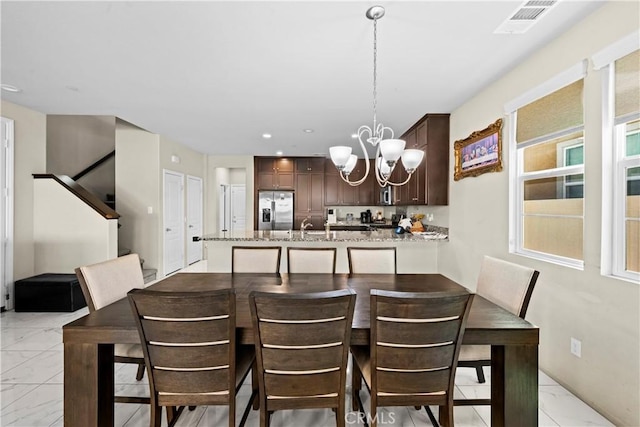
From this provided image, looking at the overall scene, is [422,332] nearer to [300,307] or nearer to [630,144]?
[300,307]

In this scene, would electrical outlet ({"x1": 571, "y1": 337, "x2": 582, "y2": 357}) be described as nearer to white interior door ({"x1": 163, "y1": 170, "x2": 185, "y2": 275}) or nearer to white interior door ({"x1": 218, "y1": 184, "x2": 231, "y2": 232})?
white interior door ({"x1": 163, "y1": 170, "x2": 185, "y2": 275})

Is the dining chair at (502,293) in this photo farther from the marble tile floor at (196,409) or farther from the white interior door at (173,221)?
the white interior door at (173,221)

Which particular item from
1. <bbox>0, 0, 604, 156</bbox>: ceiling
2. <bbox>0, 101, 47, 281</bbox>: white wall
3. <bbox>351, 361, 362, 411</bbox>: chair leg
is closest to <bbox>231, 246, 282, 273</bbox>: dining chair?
<bbox>351, 361, 362, 411</bbox>: chair leg

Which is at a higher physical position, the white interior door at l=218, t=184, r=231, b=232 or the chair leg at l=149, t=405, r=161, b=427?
the white interior door at l=218, t=184, r=231, b=232

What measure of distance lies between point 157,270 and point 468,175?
4.94 m

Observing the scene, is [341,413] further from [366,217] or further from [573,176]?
[366,217]

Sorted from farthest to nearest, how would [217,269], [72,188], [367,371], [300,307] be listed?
[72,188]
[217,269]
[367,371]
[300,307]

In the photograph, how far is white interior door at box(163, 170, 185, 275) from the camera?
552 cm

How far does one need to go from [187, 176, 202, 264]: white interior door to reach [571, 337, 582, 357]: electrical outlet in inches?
241

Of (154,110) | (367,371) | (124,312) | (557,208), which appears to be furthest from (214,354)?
(154,110)

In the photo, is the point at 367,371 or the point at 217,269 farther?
the point at 217,269

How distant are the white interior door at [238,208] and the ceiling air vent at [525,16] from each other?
6.56m

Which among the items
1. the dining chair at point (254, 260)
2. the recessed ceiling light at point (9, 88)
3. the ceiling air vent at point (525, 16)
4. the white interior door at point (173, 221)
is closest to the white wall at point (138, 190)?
the white interior door at point (173, 221)

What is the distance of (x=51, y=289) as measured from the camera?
3.67 meters
